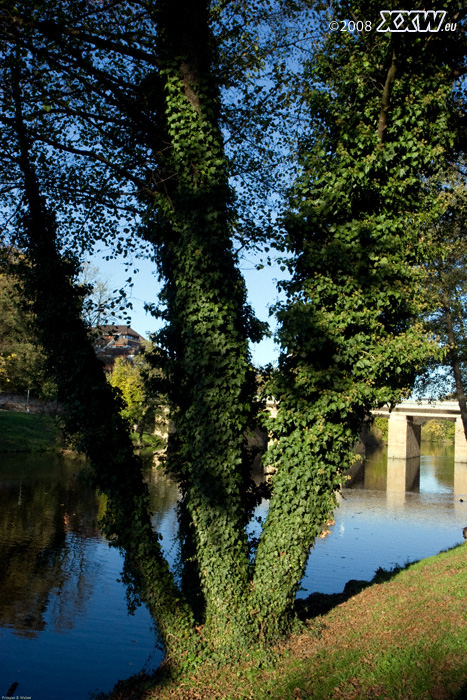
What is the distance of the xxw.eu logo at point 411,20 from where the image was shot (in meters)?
8.77

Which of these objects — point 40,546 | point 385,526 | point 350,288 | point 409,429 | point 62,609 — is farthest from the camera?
point 409,429

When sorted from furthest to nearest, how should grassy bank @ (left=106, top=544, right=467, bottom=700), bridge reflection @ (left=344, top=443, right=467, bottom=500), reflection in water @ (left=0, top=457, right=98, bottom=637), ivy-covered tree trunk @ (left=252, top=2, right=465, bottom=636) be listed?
1. bridge reflection @ (left=344, top=443, right=467, bottom=500)
2. reflection in water @ (left=0, top=457, right=98, bottom=637)
3. ivy-covered tree trunk @ (left=252, top=2, right=465, bottom=636)
4. grassy bank @ (left=106, top=544, right=467, bottom=700)

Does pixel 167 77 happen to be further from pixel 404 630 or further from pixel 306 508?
pixel 404 630

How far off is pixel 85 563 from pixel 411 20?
15.0m

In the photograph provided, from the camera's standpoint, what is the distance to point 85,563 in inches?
654

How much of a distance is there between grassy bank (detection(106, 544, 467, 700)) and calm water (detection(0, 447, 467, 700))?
2.52 m

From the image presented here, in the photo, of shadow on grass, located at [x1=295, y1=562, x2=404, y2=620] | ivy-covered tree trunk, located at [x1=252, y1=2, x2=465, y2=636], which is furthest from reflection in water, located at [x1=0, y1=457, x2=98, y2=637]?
ivy-covered tree trunk, located at [x1=252, y1=2, x2=465, y2=636]

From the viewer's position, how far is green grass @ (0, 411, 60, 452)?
38781 millimetres

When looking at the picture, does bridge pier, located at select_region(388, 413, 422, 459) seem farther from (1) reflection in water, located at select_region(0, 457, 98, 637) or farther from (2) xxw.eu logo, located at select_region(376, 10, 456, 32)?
(2) xxw.eu logo, located at select_region(376, 10, 456, 32)

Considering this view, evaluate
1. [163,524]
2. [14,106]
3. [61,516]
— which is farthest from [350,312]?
[61,516]

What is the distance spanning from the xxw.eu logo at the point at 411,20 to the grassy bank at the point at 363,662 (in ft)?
28.1

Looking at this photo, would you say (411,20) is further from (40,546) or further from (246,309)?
(40,546)

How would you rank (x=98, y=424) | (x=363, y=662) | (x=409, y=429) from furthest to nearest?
(x=409, y=429), (x=98, y=424), (x=363, y=662)

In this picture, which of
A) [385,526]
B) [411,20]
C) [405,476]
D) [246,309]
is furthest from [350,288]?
[405,476]
